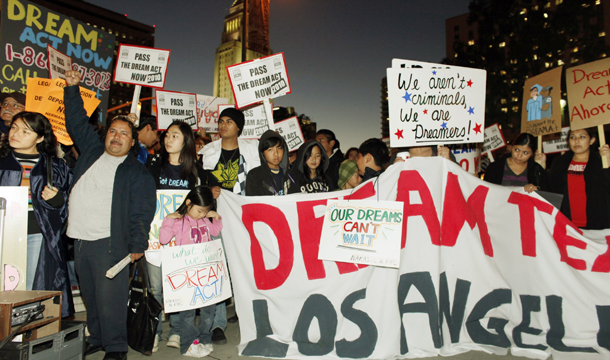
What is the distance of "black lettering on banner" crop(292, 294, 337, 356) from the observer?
10.7 feet

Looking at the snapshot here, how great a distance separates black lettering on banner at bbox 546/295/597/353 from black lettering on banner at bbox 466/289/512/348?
32 centimetres

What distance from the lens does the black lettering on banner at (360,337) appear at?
3.17 m

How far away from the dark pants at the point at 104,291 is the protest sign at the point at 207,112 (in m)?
5.75

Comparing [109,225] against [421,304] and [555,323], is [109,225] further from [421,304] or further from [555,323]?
[555,323]

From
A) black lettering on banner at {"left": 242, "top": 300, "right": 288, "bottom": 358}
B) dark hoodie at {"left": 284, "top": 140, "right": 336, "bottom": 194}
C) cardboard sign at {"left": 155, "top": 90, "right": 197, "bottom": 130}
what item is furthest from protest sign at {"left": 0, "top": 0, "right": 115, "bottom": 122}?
black lettering on banner at {"left": 242, "top": 300, "right": 288, "bottom": 358}

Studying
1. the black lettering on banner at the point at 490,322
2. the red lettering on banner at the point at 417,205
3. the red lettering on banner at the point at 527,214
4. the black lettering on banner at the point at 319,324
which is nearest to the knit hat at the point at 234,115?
the red lettering on banner at the point at 417,205

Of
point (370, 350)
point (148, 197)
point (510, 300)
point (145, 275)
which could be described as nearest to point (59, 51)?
point (148, 197)

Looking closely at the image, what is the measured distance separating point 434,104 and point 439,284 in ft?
5.41

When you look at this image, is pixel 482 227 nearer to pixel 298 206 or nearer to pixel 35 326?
pixel 298 206

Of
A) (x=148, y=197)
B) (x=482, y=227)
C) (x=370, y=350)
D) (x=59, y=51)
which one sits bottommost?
(x=370, y=350)

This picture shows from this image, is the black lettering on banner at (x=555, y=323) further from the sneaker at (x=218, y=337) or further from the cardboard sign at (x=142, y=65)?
the cardboard sign at (x=142, y=65)

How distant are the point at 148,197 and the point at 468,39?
114m

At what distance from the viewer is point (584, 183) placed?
4324 millimetres

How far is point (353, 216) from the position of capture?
11.2 feet
